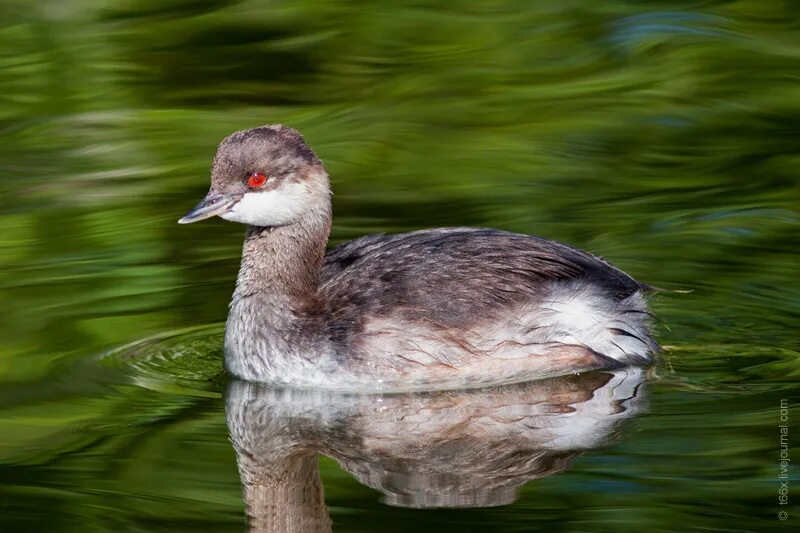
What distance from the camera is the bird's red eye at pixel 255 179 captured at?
7.45m

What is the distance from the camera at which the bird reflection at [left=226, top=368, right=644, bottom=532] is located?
6078mm

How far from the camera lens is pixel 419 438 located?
6656 millimetres

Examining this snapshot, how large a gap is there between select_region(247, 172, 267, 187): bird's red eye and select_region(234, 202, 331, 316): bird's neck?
0.31 m

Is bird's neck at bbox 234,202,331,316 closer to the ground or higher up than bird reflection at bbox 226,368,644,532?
higher up

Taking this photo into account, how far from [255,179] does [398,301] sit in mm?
862

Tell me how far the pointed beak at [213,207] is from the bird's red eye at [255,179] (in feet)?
0.29

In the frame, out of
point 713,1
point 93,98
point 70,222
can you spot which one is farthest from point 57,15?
point 713,1

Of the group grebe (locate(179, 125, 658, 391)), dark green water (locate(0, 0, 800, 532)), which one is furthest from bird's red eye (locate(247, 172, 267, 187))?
dark green water (locate(0, 0, 800, 532))

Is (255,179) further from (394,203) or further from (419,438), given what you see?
(394,203)

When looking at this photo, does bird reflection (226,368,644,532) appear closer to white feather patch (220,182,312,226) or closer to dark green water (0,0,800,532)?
dark green water (0,0,800,532)

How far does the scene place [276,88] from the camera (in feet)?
38.2

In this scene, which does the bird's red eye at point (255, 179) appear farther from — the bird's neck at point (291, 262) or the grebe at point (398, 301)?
the bird's neck at point (291, 262)

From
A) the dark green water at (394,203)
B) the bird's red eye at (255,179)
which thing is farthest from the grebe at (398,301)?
the dark green water at (394,203)

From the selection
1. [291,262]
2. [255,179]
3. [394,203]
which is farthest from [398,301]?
[394,203]
